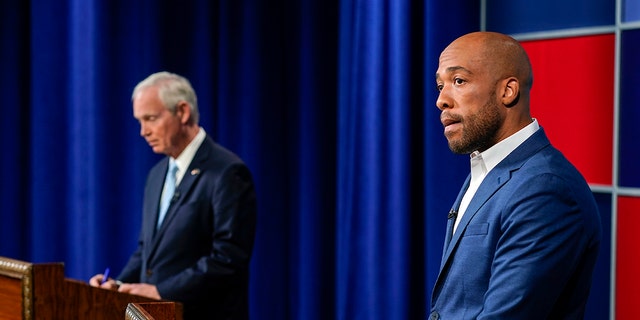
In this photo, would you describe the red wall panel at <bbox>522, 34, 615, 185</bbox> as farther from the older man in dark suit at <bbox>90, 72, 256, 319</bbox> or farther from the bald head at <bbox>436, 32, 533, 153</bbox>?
the bald head at <bbox>436, 32, 533, 153</bbox>

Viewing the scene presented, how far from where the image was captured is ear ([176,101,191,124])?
3457 mm

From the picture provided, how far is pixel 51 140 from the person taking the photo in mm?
4906

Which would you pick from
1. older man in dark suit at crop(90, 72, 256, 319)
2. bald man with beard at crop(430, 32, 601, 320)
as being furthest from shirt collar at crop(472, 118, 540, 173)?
older man in dark suit at crop(90, 72, 256, 319)

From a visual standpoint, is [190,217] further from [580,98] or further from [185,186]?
[580,98]

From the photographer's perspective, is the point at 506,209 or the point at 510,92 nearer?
the point at 506,209

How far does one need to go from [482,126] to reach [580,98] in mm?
1293

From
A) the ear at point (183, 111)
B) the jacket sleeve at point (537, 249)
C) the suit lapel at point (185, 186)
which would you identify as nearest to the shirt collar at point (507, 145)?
the jacket sleeve at point (537, 249)

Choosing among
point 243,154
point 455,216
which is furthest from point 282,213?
point 455,216

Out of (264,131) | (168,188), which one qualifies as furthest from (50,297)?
(264,131)

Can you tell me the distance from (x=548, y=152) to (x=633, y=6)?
1272 millimetres

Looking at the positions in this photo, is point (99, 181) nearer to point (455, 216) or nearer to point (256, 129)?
point (256, 129)

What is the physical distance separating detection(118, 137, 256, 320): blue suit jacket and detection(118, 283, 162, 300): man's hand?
0.03 meters

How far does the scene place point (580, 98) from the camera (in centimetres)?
322

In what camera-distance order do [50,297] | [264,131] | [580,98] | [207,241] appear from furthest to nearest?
[264,131], [207,241], [580,98], [50,297]
